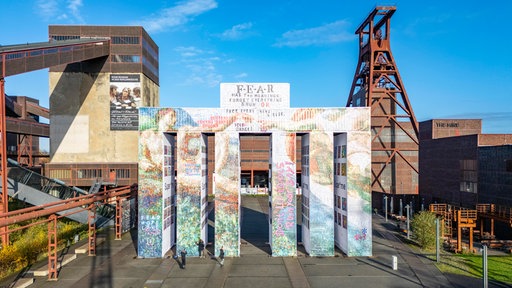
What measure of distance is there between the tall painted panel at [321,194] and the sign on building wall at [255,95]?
4.34 metres

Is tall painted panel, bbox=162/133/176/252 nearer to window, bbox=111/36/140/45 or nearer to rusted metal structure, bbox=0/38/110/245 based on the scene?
rusted metal structure, bbox=0/38/110/245

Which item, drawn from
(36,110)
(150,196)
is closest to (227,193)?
(150,196)

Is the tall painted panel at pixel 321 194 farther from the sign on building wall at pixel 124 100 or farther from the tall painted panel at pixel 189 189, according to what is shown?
the sign on building wall at pixel 124 100

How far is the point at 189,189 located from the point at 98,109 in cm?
3254

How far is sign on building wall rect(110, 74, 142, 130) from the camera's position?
51.5 m

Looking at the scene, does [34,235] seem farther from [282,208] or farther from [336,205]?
[336,205]

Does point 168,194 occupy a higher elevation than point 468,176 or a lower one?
lower

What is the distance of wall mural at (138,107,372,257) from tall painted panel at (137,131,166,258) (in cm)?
9

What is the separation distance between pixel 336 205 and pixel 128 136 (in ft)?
121

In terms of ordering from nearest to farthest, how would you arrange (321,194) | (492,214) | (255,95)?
(321,194), (255,95), (492,214)

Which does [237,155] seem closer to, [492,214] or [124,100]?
[492,214]

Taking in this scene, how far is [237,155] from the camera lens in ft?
91.0

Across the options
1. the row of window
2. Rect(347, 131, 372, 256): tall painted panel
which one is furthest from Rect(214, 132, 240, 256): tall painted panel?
the row of window

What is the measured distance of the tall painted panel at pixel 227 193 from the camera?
27516 mm
